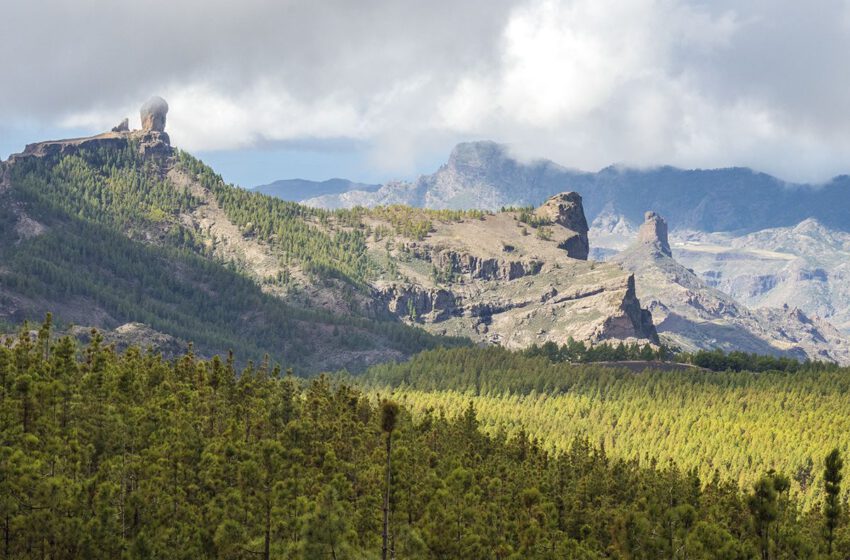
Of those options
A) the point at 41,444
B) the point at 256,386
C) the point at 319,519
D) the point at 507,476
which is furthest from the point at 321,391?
the point at 319,519

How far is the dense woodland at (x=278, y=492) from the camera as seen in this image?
10188 centimetres

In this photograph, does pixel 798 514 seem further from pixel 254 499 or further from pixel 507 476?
pixel 254 499

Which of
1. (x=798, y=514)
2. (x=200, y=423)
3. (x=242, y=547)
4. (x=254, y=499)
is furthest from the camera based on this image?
(x=798, y=514)

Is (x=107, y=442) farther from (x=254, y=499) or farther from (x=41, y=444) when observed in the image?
(x=254, y=499)

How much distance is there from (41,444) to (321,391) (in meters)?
81.1

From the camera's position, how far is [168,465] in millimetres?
121312

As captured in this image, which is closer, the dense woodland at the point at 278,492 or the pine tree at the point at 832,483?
the pine tree at the point at 832,483

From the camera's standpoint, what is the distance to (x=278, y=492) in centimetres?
10938

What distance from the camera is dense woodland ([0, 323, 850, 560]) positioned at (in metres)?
102

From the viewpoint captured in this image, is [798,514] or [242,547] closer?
[242,547]

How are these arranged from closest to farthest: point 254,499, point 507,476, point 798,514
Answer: point 254,499 → point 507,476 → point 798,514

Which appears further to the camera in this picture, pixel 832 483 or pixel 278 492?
pixel 278 492

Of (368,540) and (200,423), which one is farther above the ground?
(200,423)

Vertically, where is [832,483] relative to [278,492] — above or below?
above
